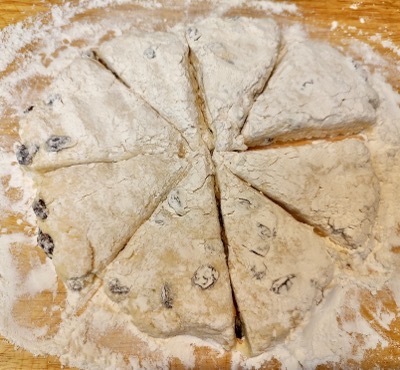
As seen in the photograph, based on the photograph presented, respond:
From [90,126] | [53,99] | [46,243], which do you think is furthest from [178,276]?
[53,99]

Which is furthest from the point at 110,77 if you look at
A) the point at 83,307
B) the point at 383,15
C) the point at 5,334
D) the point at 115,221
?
the point at 383,15

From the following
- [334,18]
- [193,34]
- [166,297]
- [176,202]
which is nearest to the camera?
[166,297]

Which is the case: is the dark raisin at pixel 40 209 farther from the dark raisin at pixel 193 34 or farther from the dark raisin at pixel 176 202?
the dark raisin at pixel 193 34

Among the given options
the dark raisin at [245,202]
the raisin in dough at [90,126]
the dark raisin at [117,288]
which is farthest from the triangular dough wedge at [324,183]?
the dark raisin at [117,288]

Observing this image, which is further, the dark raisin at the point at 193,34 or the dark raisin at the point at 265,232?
the dark raisin at the point at 193,34

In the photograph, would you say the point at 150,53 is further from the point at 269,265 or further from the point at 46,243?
the point at 269,265
